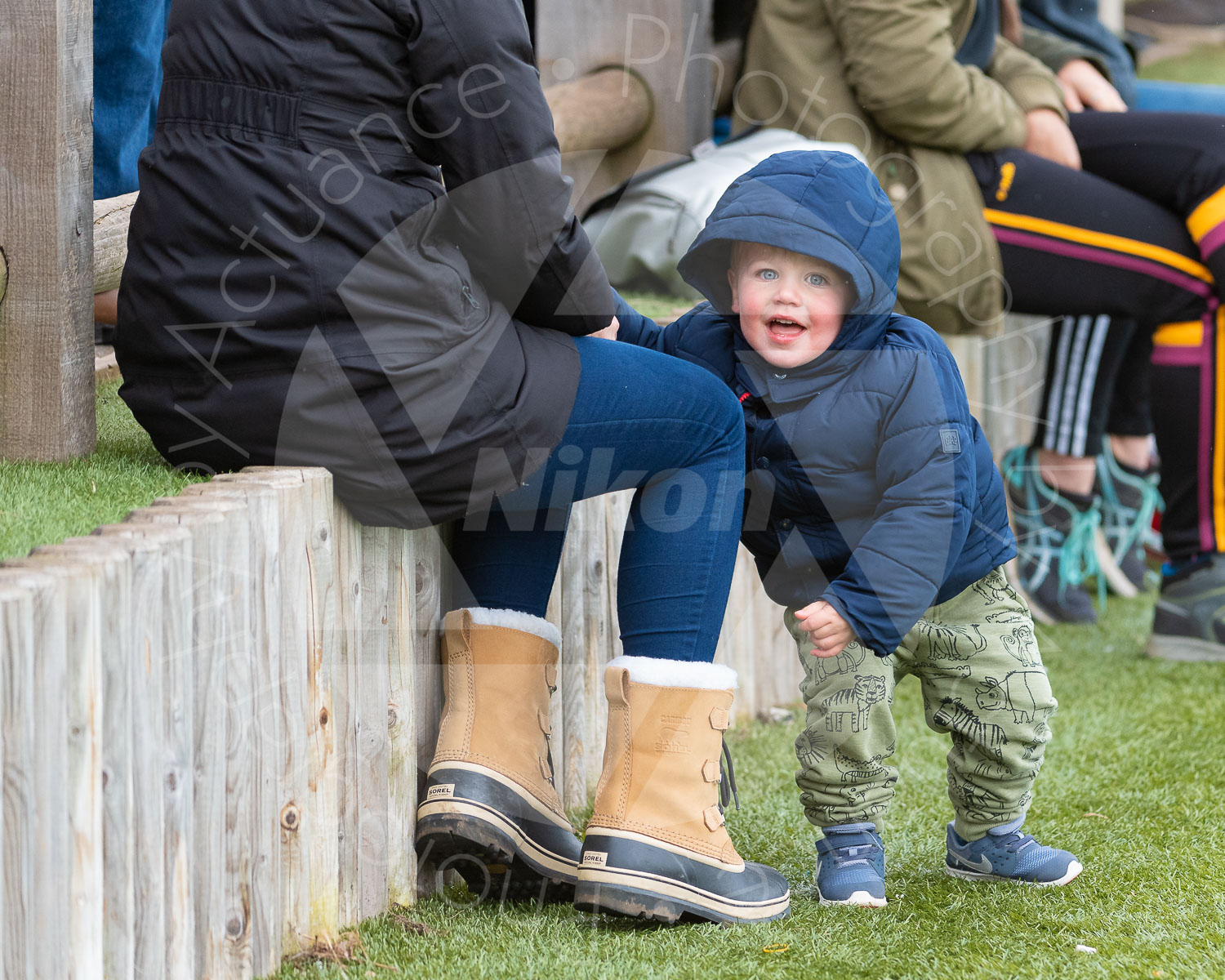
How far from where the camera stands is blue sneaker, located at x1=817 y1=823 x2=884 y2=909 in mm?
2045

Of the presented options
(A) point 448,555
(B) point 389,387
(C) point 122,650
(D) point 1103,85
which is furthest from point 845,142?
(C) point 122,650

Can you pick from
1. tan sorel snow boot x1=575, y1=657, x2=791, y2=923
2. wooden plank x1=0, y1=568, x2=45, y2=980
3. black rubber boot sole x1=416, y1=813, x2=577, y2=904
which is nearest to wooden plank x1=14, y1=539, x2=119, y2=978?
wooden plank x1=0, y1=568, x2=45, y2=980

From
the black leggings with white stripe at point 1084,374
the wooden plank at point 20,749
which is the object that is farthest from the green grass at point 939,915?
the black leggings with white stripe at point 1084,374

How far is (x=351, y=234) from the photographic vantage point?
5.57ft

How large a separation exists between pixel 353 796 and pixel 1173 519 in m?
2.41

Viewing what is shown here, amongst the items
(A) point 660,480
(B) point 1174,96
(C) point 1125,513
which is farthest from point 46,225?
(B) point 1174,96

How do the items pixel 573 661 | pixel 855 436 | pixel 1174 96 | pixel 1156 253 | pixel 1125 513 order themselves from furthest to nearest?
pixel 1174 96 < pixel 1125 513 < pixel 1156 253 < pixel 573 661 < pixel 855 436

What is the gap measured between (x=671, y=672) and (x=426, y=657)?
39 centimetres

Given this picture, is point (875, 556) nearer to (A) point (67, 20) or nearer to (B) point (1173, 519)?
(A) point (67, 20)

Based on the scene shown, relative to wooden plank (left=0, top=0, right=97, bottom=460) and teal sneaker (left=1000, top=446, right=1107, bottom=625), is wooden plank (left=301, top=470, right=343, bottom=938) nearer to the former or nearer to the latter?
wooden plank (left=0, top=0, right=97, bottom=460)

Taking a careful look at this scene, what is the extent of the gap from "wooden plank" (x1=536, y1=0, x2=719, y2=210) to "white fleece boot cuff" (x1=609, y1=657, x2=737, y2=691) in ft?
7.17

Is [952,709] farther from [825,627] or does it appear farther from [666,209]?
[666,209]

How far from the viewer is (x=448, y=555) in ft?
7.06

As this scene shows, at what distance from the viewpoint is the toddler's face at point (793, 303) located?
6.73ft
